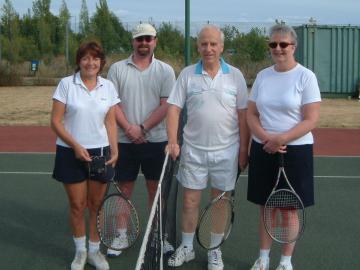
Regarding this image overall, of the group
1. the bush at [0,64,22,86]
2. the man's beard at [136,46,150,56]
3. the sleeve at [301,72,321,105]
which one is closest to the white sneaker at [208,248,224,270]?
the sleeve at [301,72,321,105]

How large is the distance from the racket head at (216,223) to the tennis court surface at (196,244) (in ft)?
1.30

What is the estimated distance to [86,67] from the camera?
4.74 meters

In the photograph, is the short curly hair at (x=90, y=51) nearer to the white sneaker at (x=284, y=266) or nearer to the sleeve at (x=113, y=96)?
the sleeve at (x=113, y=96)

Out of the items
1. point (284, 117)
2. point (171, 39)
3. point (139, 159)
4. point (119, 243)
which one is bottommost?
point (119, 243)

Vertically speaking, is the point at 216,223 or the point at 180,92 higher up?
the point at 180,92

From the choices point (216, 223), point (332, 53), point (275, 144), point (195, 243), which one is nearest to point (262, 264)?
point (216, 223)

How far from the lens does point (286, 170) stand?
15.1 ft

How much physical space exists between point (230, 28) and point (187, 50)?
62.7 feet

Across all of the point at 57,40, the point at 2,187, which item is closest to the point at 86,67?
the point at 2,187

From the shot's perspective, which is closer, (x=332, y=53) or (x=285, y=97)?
(x=285, y=97)

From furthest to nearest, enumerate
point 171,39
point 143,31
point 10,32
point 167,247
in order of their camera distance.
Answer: point 10,32, point 171,39, point 167,247, point 143,31

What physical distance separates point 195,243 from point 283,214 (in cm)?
133

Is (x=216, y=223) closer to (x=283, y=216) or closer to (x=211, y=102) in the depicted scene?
(x=283, y=216)

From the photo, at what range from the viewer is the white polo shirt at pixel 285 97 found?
4410mm
